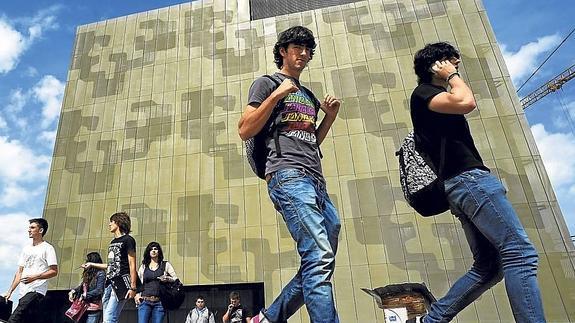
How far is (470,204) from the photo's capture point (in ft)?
7.85

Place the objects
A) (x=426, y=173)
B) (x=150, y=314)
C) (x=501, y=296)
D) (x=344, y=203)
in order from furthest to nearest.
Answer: (x=344, y=203), (x=501, y=296), (x=150, y=314), (x=426, y=173)

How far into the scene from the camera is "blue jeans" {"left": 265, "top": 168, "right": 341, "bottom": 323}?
2.19 meters

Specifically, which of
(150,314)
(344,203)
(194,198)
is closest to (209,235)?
(194,198)

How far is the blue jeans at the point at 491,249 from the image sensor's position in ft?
7.04

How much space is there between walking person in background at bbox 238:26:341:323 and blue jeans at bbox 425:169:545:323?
2.72 ft

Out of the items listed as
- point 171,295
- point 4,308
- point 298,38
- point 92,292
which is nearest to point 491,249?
point 298,38

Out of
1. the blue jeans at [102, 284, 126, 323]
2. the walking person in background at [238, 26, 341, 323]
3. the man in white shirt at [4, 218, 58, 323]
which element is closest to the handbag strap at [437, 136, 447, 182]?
the walking person in background at [238, 26, 341, 323]

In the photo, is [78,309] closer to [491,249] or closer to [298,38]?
[298,38]

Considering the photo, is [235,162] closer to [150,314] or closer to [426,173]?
[150,314]

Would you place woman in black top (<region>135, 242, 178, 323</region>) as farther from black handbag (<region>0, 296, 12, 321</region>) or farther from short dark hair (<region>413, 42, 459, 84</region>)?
short dark hair (<region>413, 42, 459, 84</region>)

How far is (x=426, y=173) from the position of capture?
106 inches

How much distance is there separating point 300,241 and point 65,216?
1503cm

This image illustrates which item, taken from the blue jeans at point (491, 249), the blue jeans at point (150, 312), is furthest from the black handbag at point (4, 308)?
the blue jeans at point (491, 249)

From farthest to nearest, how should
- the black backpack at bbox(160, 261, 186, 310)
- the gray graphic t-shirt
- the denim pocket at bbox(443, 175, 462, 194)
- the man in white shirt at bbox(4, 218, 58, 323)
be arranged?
the black backpack at bbox(160, 261, 186, 310), the gray graphic t-shirt, the man in white shirt at bbox(4, 218, 58, 323), the denim pocket at bbox(443, 175, 462, 194)
